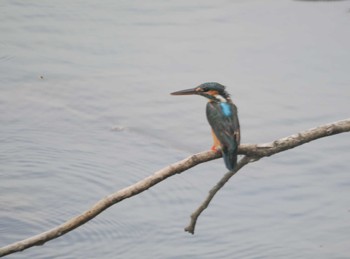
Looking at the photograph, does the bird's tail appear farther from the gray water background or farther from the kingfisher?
the gray water background

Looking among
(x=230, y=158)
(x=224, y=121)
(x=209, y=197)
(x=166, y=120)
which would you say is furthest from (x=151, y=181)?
(x=166, y=120)

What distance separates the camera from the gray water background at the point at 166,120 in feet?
22.6

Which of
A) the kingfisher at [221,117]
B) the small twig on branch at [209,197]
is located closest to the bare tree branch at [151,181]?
the small twig on branch at [209,197]

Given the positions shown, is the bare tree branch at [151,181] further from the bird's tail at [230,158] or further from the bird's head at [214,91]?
the bird's head at [214,91]

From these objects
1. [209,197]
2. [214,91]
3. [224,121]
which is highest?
[214,91]

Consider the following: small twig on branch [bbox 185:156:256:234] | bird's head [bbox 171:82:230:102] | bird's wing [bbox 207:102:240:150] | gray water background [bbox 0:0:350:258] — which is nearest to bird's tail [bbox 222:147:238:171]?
small twig on branch [bbox 185:156:256:234]

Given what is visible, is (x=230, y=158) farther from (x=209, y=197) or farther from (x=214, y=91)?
(x=214, y=91)

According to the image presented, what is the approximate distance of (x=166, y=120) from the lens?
8.29 metres

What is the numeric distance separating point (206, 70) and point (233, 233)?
8.55ft

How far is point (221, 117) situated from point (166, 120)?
2.98 meters

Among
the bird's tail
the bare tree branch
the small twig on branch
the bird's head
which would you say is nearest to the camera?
the bare tree branch

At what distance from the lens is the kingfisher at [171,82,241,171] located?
16.5 ft

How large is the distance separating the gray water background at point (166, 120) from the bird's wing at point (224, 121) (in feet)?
4.89

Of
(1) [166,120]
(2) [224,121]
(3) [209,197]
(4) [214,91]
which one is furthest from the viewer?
(1) [166,120]
